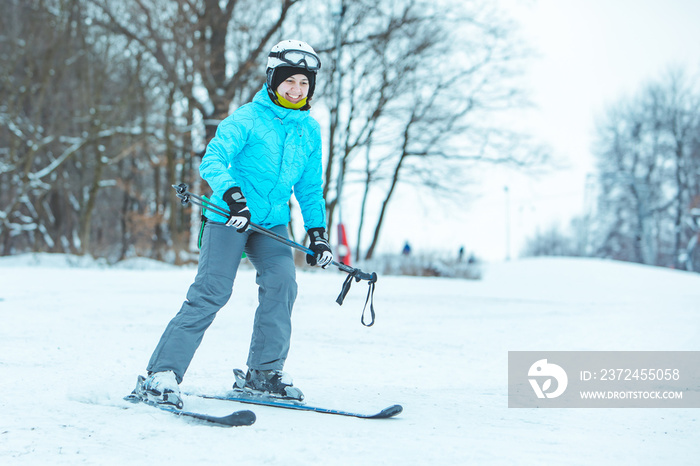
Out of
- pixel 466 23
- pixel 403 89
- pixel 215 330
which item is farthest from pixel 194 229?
pixel 215 330

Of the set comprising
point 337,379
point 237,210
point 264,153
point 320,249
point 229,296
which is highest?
point 264,153

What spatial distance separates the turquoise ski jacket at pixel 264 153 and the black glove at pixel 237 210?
0.14 metres

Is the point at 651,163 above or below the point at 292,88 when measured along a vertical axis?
above

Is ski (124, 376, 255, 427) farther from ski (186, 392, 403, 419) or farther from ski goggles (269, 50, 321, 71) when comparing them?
ski goggles (269, 50, 321, 71)

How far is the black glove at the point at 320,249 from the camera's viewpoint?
3.26 metres

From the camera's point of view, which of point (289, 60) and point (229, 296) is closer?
point (229, 296)

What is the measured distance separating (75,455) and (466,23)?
58.2 ft

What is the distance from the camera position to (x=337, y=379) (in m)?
3.78

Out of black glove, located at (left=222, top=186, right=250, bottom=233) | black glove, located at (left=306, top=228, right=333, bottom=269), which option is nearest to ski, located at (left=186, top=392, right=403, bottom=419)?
black glove, located at (left=306, top=228, right=333, bottom=269)

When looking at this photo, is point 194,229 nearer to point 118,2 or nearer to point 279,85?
point 118,2

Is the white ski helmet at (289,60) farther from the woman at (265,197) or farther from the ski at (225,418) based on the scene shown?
the ski at (225,418)
